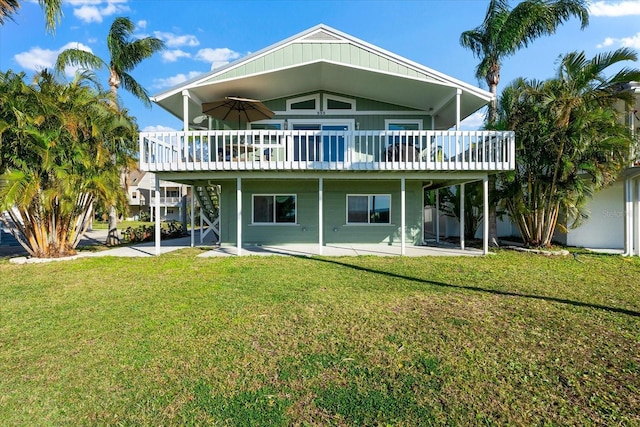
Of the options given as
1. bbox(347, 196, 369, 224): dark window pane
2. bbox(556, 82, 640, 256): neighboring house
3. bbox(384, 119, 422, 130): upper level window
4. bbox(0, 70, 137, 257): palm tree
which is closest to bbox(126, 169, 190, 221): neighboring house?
bbox(0, 70, 137, 257): palm tree

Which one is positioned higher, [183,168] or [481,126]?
[481,126]

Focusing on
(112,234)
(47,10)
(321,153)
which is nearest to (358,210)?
(321,153)

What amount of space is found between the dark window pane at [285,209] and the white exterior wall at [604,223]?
9.99 m

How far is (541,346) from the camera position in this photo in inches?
151

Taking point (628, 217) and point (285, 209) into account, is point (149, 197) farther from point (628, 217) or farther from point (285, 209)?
point (628, 217)

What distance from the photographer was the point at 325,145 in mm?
11719

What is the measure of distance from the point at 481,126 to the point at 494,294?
912 cm

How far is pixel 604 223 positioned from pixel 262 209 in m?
12.2

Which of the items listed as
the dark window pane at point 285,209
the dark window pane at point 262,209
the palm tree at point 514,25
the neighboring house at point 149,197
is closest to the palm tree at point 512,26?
the palm tree at point 514,25

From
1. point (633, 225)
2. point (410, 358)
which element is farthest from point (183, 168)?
point (633, 225)

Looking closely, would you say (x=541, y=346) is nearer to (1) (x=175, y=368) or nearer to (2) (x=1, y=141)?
(1) (x=175, y=368)

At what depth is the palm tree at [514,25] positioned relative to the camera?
1066 centimetres

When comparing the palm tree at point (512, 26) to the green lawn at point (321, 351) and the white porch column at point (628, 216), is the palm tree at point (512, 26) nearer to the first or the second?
the white porch column at point (628, 216)

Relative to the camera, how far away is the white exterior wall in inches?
453
